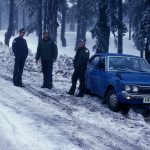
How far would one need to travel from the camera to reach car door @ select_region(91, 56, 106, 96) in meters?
12.7

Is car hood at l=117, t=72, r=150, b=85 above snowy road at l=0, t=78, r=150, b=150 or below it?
above

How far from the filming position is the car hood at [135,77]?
1142 cm

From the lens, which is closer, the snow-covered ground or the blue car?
the snow-covered ground

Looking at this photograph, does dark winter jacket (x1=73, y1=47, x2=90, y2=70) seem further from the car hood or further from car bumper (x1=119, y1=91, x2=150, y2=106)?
car bumper (x1=119, y1=91, x2=150, y2=106)

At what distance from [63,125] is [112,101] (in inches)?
116

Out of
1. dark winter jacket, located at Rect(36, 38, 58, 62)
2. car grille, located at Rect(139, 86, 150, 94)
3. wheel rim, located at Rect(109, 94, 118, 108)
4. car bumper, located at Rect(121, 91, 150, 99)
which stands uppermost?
dark winter jacket, located at Rect(36, 38, 58, 62)

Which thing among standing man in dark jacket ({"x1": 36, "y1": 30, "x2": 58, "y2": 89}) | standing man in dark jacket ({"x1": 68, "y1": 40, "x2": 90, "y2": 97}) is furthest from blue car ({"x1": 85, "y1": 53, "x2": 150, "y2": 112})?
standing man in dark jacket ({"x1": 36, "y1": 30, "x2": 58, "y2": 89})

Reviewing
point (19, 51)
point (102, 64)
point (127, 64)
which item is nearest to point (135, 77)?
point (127, 64)

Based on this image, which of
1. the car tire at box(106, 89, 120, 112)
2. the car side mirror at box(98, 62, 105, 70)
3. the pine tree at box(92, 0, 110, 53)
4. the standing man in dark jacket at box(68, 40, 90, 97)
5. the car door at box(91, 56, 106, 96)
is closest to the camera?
the car tire at box(106, 89, 120, 112)

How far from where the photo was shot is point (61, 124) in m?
9.34

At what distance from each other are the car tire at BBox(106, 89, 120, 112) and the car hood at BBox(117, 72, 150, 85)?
0.55 meters

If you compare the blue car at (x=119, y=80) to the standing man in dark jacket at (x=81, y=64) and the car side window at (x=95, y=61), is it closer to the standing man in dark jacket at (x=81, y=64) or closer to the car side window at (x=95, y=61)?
the car side window at (x=95, y=61)

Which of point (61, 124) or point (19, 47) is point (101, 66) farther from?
point (61, 124)

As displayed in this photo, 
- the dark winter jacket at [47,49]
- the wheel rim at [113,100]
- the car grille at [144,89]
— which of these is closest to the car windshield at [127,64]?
the wheel rim at [113,100]
